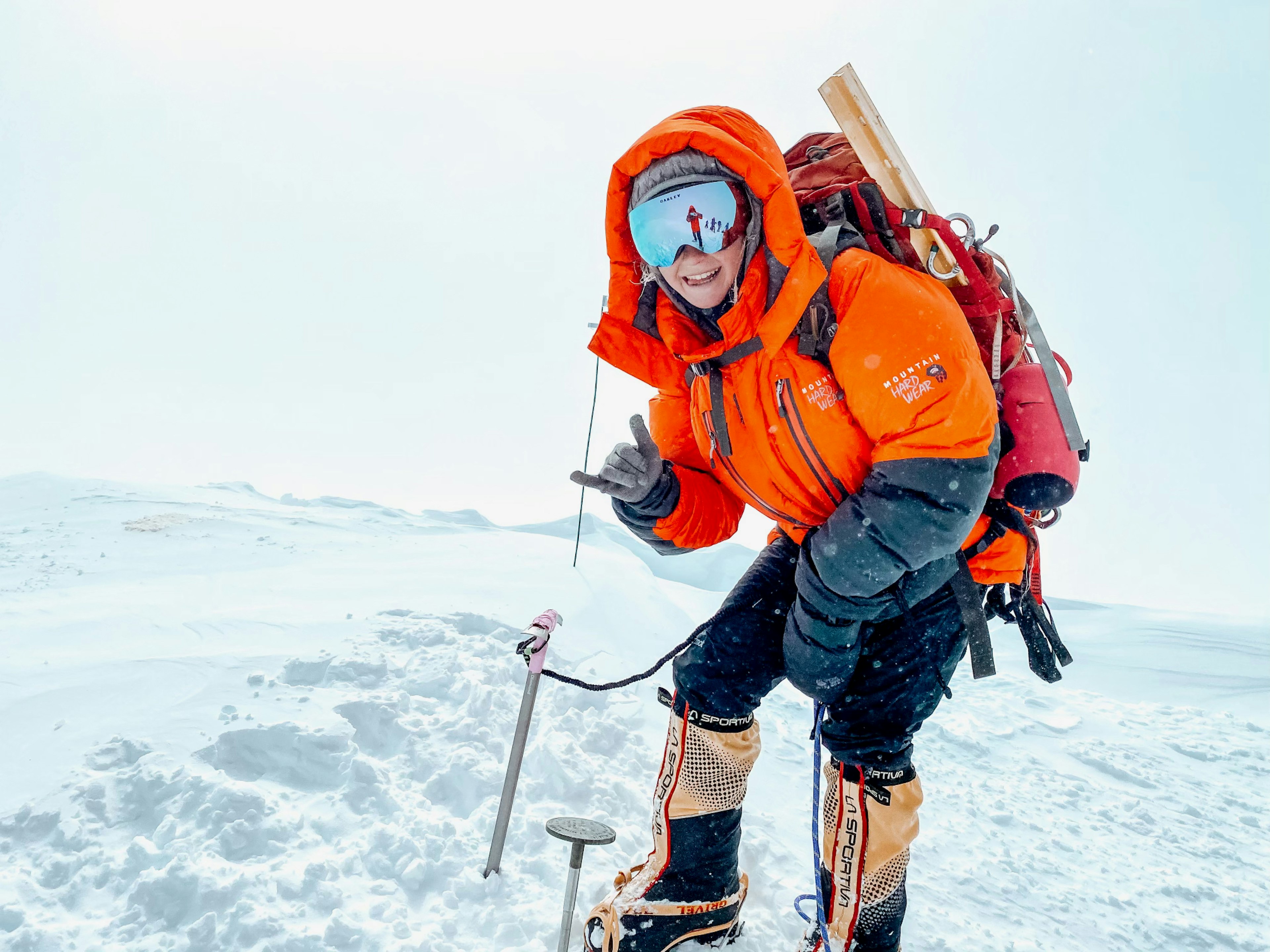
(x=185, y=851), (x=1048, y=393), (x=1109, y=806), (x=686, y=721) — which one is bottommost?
(x=1109, y=806)

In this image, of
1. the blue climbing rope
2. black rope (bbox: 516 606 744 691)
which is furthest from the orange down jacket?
the blue climbing rope

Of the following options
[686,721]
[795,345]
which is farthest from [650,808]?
[795,345]

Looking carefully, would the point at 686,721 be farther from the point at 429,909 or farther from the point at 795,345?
the point at 795,345

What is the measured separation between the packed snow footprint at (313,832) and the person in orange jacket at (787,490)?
20.8 inches

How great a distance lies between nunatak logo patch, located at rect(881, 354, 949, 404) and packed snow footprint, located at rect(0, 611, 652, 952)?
2018 millimetres

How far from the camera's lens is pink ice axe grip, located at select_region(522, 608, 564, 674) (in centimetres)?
242

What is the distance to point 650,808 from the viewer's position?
2.89m

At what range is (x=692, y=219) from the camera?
1918mm

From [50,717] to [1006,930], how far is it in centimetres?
397

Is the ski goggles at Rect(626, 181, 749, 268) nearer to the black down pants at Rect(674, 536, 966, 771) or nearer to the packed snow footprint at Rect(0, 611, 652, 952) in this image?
the black down pants at Rect(674, 536, 966, 771)

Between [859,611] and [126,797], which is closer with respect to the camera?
[859,611]

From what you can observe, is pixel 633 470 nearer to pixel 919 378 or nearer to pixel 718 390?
pixel 718 390

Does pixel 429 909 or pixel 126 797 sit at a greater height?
pixel 126 797

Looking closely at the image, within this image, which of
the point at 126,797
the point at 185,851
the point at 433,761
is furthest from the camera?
the point at 433,761
